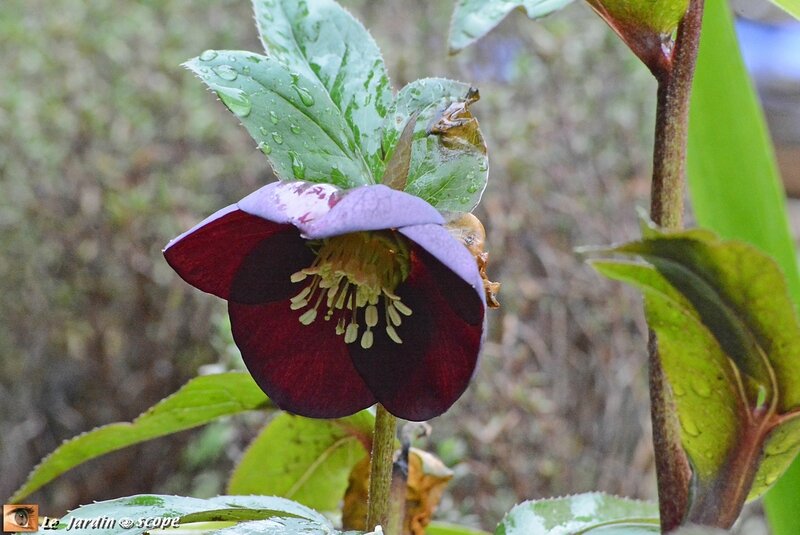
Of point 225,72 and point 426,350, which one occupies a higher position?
point 225,72

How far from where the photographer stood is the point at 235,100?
36cm

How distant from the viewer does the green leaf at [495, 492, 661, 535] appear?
0.45 m

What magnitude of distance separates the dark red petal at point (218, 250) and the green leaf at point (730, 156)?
0.38 m

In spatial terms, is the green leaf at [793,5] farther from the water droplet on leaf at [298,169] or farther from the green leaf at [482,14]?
the water droplet on leaf at [298,169]

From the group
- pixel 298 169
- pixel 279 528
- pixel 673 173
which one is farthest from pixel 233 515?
pixel 673 173

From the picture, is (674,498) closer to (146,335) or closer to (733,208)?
(733,208)

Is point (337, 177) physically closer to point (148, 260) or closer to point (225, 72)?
point (225, 72)

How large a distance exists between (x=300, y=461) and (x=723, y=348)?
310mm

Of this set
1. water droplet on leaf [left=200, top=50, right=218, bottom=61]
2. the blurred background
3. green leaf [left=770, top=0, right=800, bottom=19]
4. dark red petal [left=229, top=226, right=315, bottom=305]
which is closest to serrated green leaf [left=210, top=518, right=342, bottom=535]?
dark red petal [left=229, top=226, right=315, bottom=305]

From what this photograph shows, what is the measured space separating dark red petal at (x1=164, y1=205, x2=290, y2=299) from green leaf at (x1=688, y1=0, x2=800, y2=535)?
0.38m

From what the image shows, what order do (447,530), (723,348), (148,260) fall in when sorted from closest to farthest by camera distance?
1. (723,348)
2. (447,530)
3. (148,260)

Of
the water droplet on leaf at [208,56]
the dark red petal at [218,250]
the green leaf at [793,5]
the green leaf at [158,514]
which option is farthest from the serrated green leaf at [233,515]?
the green leaf at [793,5]

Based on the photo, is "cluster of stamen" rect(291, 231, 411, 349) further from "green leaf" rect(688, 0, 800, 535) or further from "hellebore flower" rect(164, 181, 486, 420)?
"green leaf" rect(688, 0, 800, 535)

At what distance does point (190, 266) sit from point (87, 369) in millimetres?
1492
